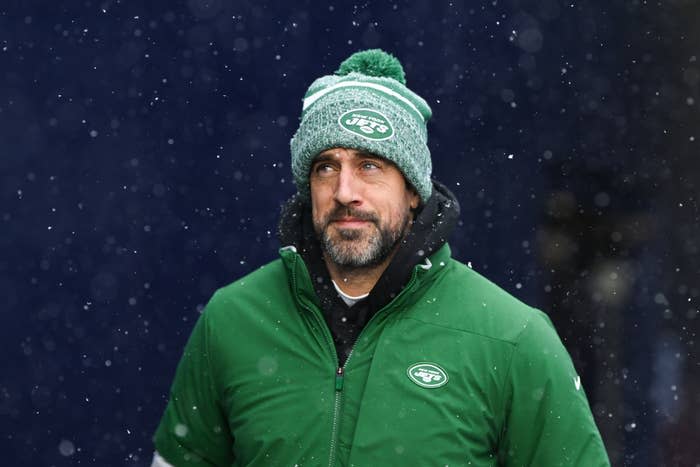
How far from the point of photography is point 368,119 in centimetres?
341

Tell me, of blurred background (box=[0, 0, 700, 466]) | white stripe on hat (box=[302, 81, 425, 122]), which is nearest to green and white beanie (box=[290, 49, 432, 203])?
white stripe on hat (box=[302, 81, 425, 122])

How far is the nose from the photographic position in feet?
10.9

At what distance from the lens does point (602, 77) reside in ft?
18.5

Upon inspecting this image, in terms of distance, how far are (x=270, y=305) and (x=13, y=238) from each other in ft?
5.42

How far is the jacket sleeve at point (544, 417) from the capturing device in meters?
3.14

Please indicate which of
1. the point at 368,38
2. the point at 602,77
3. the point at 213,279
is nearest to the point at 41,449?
the point at 213,279

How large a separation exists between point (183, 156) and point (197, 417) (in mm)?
1629

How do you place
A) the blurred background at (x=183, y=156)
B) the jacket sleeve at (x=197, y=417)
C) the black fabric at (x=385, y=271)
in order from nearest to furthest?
the black fabric at (x=385, y=271), the jacket sleeve at (x=197, y=417), the blurred background at (x=183, y=156)

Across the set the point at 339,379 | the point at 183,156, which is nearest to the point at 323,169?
the point at 339,379

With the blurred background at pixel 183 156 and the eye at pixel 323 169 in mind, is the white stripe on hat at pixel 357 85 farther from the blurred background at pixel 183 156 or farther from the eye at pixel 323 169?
the blurred background at pixel 183 156

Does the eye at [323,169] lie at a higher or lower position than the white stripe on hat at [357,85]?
lower

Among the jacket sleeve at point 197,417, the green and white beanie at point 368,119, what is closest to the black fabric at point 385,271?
the green and white beanie at point 368,119

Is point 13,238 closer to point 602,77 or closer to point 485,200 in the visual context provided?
point 485,200

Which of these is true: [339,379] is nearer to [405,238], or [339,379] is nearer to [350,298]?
[350,298]
